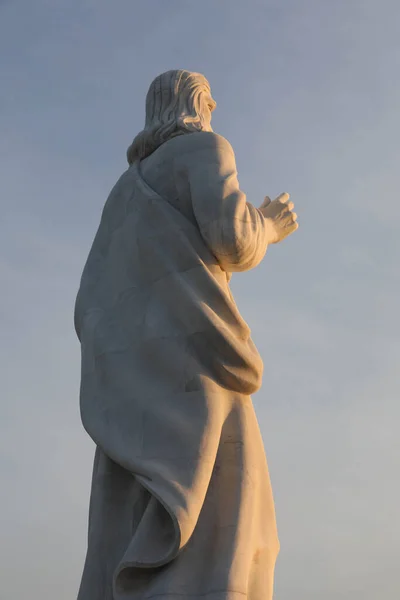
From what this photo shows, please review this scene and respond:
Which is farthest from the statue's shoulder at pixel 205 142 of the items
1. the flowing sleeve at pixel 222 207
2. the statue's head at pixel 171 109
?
the statue's head at pixel 171 109

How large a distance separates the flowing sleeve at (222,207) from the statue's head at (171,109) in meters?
0.42

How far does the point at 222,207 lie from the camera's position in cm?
745

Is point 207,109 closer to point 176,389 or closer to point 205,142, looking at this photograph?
point 205,142

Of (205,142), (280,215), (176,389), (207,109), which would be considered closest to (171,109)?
(207,109)

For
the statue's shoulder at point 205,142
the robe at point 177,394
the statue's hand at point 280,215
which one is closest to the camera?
the robe at point 177,394

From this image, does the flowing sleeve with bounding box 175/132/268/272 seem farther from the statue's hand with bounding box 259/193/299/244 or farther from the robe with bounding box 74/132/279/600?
the statue's hand with bounding box 259/193/299/244

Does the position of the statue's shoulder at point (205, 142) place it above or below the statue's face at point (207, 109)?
below

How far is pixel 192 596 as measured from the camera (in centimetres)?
651

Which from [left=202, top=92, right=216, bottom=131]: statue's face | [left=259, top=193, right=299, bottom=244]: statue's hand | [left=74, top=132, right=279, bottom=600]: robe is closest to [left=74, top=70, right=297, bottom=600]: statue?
[left=74, top=132, right=279, bottom=600]: robe

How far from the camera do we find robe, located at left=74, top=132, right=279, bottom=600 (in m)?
6.66

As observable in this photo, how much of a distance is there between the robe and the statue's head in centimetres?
27

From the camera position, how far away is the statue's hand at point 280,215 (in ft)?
27.0

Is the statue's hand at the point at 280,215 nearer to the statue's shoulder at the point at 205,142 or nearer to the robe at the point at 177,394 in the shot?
the robe at the point at 177,394

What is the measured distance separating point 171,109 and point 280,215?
1.30 meters
